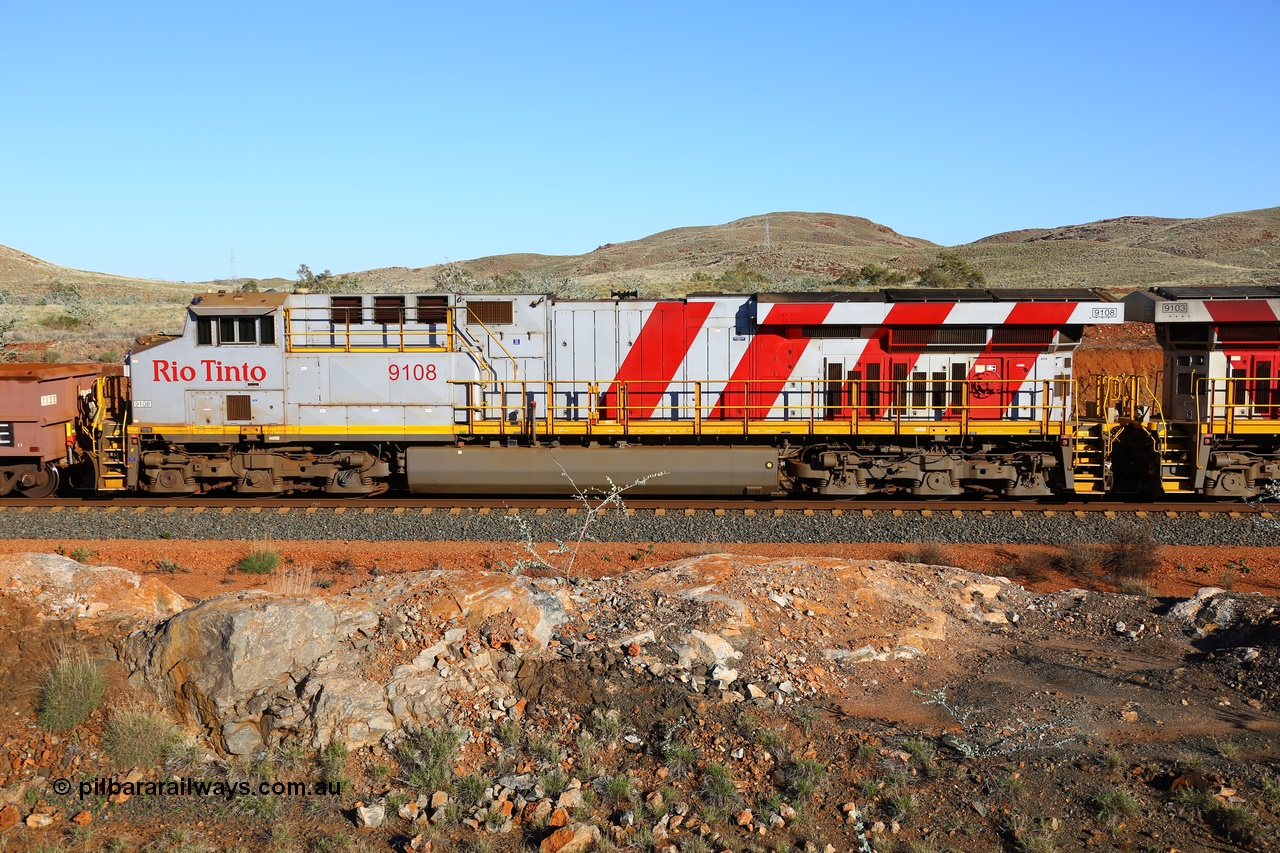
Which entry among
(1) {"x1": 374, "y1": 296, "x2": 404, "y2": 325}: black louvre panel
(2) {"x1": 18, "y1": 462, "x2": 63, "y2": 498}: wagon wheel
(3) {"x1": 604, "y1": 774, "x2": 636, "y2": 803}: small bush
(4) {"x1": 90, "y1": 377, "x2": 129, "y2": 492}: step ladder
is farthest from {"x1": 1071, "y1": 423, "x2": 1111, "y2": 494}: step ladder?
(2) {"x1": 18, "y1": 462, "x2": 63, "y2": 498}: wagon wheel

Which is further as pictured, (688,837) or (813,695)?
(813,695)

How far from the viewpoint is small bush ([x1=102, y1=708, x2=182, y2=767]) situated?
721 centimetres

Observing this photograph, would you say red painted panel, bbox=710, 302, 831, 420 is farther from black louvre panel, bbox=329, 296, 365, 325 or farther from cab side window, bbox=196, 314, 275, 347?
cab side window, bbox=196, 314, 275, 347

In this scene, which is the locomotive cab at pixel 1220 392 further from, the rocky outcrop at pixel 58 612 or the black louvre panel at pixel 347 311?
the rocky outcrop at pixel 58 612

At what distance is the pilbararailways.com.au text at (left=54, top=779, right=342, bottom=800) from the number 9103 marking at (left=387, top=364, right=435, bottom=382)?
379 inches

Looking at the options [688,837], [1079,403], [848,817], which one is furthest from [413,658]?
[1079,403]

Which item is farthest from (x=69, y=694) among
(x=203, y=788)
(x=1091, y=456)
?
(x=1091, y=456)

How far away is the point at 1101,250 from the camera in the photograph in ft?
216

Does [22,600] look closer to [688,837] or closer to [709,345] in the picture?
[688,837]

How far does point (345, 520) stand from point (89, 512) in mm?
4491

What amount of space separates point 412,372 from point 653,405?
4.27 m

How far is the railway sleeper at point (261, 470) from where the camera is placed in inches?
642

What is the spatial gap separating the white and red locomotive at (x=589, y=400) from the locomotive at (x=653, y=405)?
0.04 metres

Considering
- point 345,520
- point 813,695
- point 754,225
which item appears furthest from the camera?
point 754,225
